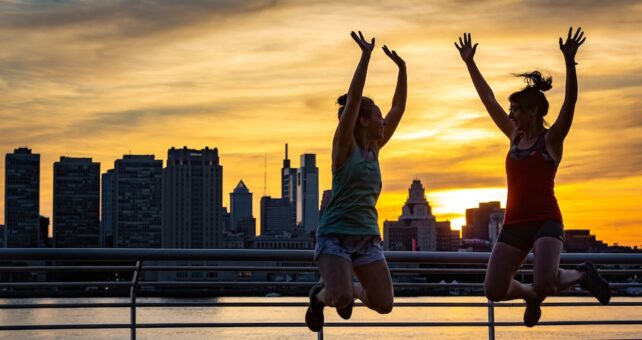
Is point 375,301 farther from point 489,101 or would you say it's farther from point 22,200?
point 22,200

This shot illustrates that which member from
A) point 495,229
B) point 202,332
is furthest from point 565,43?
point 495,229

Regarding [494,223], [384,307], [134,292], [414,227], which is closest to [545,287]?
[384,307]

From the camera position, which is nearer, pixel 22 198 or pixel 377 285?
pixel 377 285

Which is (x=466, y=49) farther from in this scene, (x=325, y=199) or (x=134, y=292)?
(x=134, y=292)

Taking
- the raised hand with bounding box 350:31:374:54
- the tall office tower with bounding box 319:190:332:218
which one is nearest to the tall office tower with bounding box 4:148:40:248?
the tall office tower with bounding box 319:190:332:218

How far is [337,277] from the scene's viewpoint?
6312 mm

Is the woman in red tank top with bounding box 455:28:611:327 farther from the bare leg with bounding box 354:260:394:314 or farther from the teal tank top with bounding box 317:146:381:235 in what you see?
the teal tank top with bounding box 317:146:381:235

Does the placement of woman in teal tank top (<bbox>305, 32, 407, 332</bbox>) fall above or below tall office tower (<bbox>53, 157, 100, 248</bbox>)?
below

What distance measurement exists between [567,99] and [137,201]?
579ft

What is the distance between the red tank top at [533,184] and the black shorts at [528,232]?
3 cm

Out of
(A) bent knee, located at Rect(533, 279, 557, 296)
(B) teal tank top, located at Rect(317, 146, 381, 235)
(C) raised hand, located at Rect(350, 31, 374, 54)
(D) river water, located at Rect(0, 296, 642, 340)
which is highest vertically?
(C) raised hand, located at Rect(350, 31, 374, 54)

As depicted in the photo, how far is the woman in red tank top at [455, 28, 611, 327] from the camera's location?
6.56m

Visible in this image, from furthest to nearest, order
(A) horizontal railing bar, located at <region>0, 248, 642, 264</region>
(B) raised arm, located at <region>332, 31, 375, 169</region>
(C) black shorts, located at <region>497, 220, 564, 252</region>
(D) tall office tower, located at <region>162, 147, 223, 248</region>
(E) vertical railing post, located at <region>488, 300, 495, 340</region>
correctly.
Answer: (D) tall office tower, located at <region>162, 147, 223, 248</region>, (E) vertical railing post, located at <region>488, 300, 495, 340</region>, (A) horizontal railing bar, located at <region>0, 248, 642, 264</region>, (C) black shorts, located at <region>497, 220, 564, 252</region>, (B) raised arm, located at <region>332, 31, 375, 169</region>

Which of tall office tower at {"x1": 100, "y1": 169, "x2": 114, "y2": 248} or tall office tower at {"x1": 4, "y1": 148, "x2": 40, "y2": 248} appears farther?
tall office tower at {"x1": 100, "y1": 169, "x2": 114, "y2": 248}
